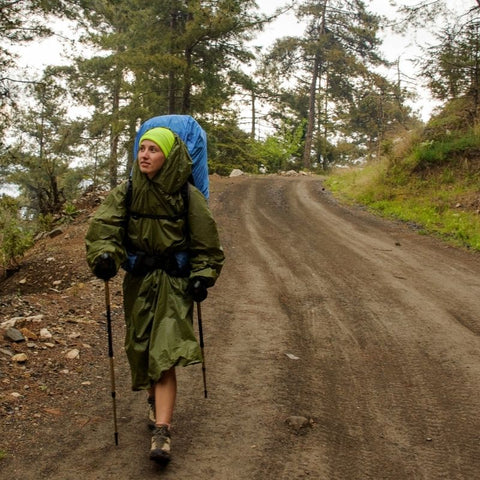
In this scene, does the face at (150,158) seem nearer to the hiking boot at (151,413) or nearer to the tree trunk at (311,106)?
the hiking boot at (151,413)

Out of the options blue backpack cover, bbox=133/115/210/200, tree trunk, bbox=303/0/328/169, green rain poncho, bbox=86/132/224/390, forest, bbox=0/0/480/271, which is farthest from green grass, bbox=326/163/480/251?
tree trunk, bbox=303/0/328/169

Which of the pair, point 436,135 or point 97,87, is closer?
point 436,135

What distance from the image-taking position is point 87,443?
3701mm

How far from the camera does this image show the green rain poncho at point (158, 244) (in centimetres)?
361

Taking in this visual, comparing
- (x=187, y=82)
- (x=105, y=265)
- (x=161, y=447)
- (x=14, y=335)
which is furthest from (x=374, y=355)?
(x=187, y=82)

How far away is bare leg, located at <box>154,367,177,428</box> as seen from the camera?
3494mm

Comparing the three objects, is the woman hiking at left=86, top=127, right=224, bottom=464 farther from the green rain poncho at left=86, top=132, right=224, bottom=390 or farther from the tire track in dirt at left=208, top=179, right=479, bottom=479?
the tire track in dirt at left=208, top=179, right=479, bottom=479

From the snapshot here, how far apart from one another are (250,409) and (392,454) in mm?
1163

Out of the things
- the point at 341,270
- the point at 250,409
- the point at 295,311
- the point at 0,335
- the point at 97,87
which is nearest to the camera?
the point at 250,409

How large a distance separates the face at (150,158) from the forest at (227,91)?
7.62 meters

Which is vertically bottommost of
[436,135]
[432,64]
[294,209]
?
[294,209]

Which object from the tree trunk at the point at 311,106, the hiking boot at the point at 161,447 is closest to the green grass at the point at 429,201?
the hiking boot at the point at 161,447

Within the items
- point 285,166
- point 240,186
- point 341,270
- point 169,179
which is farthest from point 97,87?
point 169,179

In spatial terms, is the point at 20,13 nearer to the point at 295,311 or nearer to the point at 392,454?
the point at 295,311
